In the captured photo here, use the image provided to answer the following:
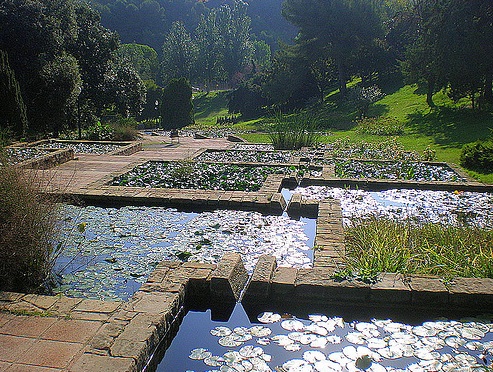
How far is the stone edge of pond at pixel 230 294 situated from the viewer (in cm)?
341

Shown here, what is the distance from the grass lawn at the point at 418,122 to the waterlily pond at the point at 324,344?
618 cm

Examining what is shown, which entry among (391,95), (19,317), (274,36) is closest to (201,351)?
(19,317)

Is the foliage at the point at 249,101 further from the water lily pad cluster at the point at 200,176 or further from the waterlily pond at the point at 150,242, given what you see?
the waterlily pond at the point at 150,242

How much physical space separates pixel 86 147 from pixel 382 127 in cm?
1043

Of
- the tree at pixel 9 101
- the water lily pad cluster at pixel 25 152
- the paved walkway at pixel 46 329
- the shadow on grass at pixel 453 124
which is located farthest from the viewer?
the shadow on grass at pixel 453 124

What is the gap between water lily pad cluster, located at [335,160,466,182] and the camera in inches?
362

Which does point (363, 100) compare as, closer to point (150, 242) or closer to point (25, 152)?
point (25, 152)

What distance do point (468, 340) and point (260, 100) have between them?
100 ft

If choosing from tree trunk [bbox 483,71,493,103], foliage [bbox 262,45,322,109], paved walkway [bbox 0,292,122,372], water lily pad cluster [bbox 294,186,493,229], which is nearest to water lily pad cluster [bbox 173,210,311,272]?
water lily pad cluster [bbox 294,186,493,229]

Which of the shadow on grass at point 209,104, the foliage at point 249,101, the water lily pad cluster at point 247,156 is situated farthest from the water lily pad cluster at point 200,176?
the shadow on grass at point 209,104

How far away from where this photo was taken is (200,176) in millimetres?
8820

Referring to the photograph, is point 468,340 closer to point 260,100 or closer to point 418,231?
point 418,231

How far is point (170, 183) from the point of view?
27.5 ft

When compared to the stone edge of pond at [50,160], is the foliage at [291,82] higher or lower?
higher
